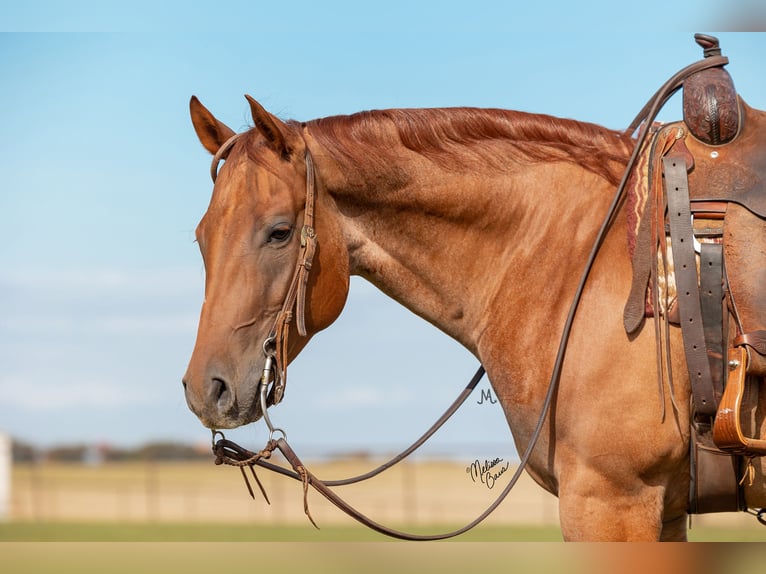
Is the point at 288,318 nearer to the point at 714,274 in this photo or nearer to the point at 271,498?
the point at 714,274

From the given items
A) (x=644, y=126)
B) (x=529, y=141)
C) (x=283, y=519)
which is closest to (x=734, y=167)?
(x=644, y=126)

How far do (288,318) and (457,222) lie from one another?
0.92 meters

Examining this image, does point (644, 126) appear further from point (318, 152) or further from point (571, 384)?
point (318, 152)

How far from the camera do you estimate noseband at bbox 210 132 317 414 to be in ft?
11.4

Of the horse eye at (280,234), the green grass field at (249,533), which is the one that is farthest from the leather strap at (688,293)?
the green grass field at (249,533)

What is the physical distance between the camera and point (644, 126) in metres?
3.61

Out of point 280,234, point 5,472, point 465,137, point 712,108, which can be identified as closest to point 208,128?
point 280,234

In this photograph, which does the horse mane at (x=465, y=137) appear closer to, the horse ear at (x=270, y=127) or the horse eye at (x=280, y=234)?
the horse ear at (x=270, y=127)

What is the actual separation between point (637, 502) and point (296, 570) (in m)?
1.76

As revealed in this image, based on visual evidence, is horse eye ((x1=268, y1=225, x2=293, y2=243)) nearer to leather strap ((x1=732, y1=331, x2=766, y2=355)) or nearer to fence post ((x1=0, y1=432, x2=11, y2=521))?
leather strap ((x1=732, y1=331, x2=766, y2=355))

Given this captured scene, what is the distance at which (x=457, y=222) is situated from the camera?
148 inches

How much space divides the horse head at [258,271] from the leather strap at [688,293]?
1.46m

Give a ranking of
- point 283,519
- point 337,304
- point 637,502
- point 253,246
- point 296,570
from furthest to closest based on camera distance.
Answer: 1. point 283,519
2. point 337,304
3. point 253,246
4. point 637,502
5. point 296,570

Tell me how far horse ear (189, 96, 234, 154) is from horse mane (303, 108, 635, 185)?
44 centimetres
